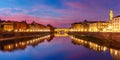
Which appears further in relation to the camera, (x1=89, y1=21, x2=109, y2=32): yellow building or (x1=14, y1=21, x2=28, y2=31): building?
(x1=14, y1=21, x2=28, y2=31): building

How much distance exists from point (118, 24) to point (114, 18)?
7.56 m

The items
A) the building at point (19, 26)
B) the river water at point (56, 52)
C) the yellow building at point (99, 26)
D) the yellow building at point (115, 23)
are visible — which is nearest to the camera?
the river water at point (56, 52)

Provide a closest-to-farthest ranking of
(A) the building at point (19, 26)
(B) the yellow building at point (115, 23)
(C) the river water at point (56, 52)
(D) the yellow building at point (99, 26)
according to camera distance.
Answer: (C) the river water at point (56, 52) < (B) the yellow building at point (115, 23) < (D) the yellow building at point (99, 26) < (A) the building at point (19, 26)

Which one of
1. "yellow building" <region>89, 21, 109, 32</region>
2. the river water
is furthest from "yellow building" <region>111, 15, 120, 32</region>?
the river water

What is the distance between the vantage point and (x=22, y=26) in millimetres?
173125

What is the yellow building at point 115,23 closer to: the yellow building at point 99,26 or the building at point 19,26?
the yellow building at point 99,26

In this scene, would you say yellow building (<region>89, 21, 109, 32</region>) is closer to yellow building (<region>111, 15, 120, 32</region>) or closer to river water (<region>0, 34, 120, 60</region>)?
yellow building (<region>111, 15, 120, 32</region>)

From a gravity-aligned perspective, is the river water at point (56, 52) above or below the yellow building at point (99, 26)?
below

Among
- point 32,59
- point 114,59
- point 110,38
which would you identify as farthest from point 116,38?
point 32,59

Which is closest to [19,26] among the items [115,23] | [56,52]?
[115,23]

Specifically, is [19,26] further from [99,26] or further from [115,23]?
[115,23]

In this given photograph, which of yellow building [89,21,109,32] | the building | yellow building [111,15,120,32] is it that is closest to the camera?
yellow building [111,15,120,32]

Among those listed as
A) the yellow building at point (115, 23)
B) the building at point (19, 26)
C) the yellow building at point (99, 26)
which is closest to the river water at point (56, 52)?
the yellow building at point (115, 23)

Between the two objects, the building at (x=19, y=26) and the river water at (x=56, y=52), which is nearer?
the river water at (x=56, y=52)
